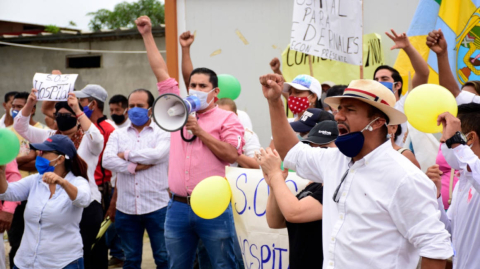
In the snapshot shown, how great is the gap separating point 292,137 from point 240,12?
6.18 metres

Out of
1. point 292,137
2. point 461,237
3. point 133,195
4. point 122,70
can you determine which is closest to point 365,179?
point 292,137

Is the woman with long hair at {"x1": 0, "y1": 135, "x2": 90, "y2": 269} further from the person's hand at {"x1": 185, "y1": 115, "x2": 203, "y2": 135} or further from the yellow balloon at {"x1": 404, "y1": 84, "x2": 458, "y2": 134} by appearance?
the yellow balloon at {"x1": 404, "y1": 84, "x2": 458, "y2": 134}

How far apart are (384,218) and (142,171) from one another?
12.7 feet

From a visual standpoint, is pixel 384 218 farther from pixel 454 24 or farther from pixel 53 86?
pixel 53 86

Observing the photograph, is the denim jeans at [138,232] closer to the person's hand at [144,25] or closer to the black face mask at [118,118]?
the person's hand at [144,25]

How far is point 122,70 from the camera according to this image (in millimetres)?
18734

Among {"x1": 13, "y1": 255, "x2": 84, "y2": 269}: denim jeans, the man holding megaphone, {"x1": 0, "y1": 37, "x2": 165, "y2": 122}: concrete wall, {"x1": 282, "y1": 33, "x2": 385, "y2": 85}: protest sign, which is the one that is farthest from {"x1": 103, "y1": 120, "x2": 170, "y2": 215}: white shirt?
{"x1": 0, "y1": 37, "x2": 165, "y2": 122}: concrete wall

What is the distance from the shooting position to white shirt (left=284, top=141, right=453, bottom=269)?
9.05ft

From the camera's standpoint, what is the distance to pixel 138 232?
6.23 metres

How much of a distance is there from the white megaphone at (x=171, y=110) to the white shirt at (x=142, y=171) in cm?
142

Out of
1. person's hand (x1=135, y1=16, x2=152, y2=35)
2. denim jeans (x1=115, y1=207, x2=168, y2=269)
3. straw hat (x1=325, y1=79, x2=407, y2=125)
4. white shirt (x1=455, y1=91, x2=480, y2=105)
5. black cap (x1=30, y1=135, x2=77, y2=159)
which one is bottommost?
denim jeans (x1=115, y1=207, x2=168, y2=269)

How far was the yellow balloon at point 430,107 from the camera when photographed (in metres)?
3.43

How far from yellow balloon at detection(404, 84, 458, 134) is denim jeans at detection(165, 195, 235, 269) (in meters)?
1.96

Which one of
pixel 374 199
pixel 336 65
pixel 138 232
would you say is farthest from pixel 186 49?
pixel 374 199
